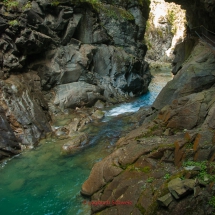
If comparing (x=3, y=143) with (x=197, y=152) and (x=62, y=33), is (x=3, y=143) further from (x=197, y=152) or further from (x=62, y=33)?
(x=62, y=33)

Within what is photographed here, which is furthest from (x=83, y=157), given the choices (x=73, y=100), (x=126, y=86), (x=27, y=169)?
(x=126, y=86)

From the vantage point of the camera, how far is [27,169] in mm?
12180

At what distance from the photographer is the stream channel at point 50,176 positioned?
31.6ft

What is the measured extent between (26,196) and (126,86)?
59.7ft

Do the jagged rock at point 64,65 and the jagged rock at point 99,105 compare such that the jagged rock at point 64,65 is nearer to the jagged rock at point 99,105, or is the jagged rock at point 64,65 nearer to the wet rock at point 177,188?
the jagged rock at point 99,105

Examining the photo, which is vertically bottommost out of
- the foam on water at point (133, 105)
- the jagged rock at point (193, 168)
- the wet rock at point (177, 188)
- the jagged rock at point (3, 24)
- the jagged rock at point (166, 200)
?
the foam on water at point (133, 105)

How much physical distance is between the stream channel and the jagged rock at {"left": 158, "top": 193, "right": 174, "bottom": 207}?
11.9ft

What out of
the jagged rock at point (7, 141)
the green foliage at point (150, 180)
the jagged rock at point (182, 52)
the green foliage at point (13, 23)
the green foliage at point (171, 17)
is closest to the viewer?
the green foliage at point (150, 180)

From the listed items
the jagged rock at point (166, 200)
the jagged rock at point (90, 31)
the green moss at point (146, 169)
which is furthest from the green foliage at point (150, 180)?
the jagged rock at point (90, 31)

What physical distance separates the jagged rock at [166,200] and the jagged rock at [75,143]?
807 centimetres

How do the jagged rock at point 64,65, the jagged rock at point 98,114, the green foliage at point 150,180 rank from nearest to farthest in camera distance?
the green foliage at point 150,180 < the jagged rock at point 98,114 < the jagged rock at point 64,65

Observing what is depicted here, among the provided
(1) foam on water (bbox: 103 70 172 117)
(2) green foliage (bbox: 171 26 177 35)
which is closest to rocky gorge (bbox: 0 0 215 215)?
(1) foam on water (bbox: 103 70 172 117)

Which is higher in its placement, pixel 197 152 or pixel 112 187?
pixel 197 152

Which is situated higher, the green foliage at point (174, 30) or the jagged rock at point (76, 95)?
the green foliage at point (174, 30)
